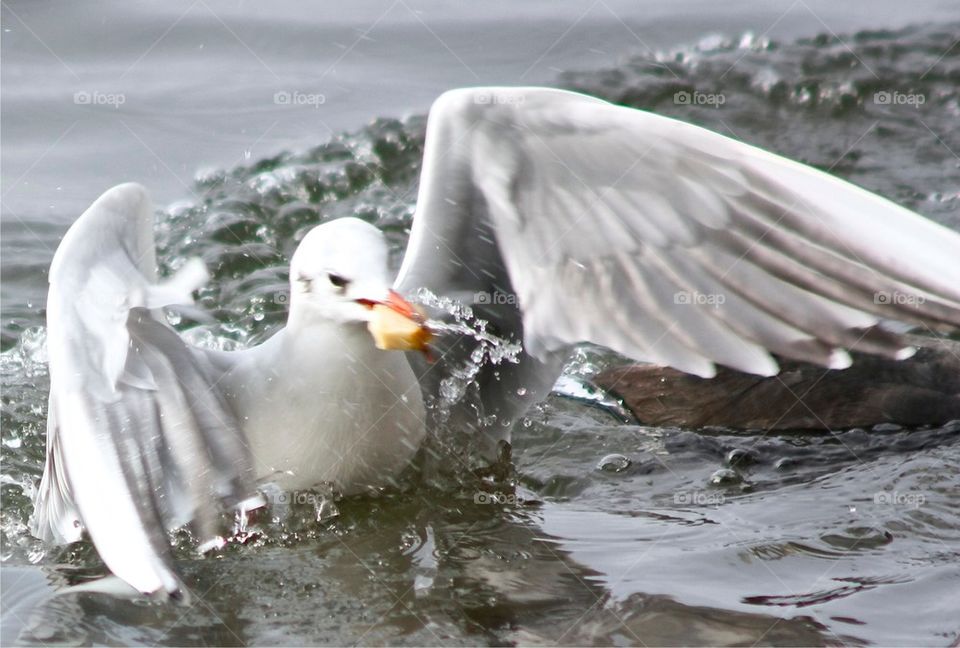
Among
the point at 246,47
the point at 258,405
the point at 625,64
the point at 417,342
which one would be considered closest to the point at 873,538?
the point at 417,342

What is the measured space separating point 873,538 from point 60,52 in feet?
19.7

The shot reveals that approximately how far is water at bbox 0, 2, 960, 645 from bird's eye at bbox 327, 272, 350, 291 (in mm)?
732

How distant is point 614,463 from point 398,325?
51.7 inches

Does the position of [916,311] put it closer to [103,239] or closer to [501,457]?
[501,457]

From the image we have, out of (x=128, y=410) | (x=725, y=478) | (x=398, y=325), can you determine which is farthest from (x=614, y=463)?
(x=128, y=410)

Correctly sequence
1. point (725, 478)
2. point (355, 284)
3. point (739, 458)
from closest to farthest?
point (355, 284) < point (725, 478) < point (739, 458)

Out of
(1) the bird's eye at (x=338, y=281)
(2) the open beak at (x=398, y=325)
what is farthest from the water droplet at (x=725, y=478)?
(1) the bird's eye at (x=338, y=281)

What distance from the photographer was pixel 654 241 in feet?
12.9

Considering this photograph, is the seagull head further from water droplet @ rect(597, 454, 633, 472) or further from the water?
water droplet @ rect(597, 454, 633, 472)

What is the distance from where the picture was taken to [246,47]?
26.9ft

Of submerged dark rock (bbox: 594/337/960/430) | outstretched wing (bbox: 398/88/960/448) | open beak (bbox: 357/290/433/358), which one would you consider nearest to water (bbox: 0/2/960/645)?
submerged dark rock (bbox: 594/337/960/430)

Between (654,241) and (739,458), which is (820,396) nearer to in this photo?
(739,458)

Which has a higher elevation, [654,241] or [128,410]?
[654,241]

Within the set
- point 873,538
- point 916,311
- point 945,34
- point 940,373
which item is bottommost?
point 873,538
